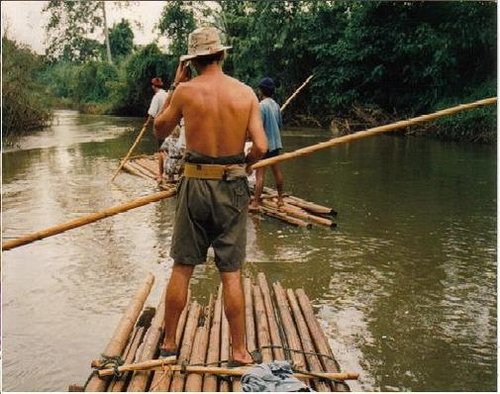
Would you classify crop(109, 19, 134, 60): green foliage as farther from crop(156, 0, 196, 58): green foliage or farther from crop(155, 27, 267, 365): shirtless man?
crop(155, 27, 267, 365): shirtless man

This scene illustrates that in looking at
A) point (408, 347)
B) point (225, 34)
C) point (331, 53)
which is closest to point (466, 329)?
point (408, 347)

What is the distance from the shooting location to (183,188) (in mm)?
3291

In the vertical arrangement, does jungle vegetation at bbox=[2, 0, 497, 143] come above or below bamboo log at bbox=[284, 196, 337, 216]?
above

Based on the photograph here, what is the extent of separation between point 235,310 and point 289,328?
659mm

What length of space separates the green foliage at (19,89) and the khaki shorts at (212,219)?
16037 millimetres

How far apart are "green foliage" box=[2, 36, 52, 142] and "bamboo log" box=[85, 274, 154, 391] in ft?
50.1

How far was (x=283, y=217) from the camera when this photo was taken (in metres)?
7.10

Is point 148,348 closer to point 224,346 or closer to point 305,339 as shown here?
point 224,346

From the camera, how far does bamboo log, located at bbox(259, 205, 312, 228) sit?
686 centimetres

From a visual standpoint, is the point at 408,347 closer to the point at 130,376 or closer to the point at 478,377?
the point at 478,377

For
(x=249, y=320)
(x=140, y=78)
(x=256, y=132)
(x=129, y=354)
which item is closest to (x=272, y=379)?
(x=129, y=354)

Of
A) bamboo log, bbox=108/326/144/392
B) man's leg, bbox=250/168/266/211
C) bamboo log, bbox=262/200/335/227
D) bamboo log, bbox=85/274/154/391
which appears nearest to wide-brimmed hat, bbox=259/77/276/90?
man's leg, bbox=250/168/266/211

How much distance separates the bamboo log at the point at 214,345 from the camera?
3068 mm

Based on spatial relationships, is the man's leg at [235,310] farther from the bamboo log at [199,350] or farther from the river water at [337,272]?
the river water at [337,272]
